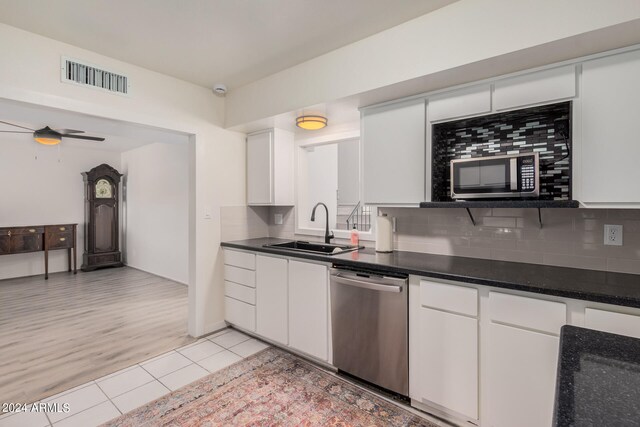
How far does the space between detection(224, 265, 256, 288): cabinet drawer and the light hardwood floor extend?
71 cm

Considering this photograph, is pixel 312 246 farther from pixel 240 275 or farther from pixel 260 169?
pixel 260 169

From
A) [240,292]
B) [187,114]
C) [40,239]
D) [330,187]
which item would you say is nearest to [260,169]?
[187,114]

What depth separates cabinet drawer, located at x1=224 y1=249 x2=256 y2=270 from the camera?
3.04m

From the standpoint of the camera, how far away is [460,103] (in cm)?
209

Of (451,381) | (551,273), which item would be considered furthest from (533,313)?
(451,381)

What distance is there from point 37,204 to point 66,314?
10.7ft

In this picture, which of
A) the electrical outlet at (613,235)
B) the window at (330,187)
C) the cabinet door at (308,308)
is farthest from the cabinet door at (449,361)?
the window at (330,187)

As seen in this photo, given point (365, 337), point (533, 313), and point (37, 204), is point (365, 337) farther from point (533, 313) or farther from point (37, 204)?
point (37, 204)

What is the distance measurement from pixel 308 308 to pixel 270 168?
149cm

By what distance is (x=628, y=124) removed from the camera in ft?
5.21

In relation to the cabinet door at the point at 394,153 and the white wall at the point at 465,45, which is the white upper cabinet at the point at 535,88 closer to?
the white wall at the point at 465,45

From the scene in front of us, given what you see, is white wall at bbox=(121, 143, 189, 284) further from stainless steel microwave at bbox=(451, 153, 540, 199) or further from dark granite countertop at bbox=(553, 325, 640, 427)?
dark granite countertop at bbox=(553, 325, 640, 427)

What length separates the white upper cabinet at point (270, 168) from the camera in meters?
3.32

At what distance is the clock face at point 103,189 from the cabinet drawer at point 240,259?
14.9 feet
